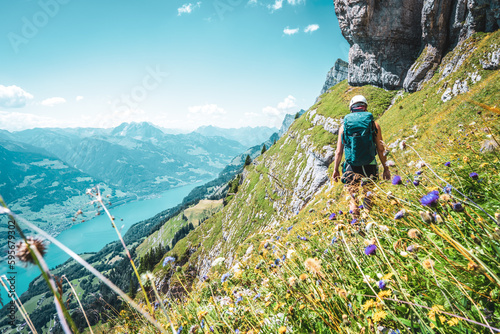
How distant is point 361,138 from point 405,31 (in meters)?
36.3

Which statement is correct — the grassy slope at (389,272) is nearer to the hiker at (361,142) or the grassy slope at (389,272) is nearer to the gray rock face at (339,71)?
the hiker at (361,142)

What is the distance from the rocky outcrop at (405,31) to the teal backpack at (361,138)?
2810 centimetres

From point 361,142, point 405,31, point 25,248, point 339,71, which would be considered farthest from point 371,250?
point 339,71

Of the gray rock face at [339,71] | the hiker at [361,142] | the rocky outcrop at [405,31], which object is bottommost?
the hiker at [361,142]

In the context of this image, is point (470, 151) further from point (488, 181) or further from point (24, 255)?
point (24, 255)

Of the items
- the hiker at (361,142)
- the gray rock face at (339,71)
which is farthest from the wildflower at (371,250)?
the gray rock face at (339,71)

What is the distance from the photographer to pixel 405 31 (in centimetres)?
3247

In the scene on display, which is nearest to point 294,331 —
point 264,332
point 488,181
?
point 264,332

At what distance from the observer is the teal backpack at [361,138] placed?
238 inches

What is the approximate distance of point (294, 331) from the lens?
9.51ft

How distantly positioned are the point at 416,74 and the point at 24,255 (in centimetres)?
3772

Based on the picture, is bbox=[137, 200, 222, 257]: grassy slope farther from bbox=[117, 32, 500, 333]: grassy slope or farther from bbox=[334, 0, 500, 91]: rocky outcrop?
bbox=[117, 32, 500, 333]: grassy slope

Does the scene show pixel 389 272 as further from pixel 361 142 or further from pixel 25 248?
pixel 361 142

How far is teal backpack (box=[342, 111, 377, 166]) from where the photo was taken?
6.05 meters
